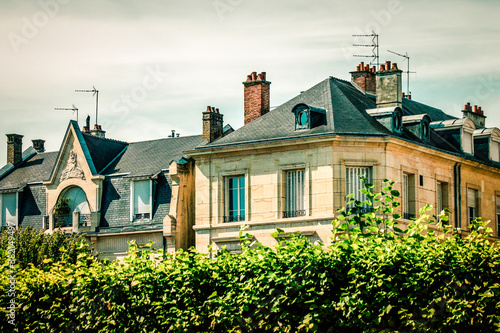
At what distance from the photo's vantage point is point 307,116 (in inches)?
1331

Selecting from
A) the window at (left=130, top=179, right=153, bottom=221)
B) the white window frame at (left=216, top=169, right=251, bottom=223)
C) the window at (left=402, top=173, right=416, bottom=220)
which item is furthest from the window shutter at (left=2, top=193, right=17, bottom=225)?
the window at (left=402, top=173, right=416, bottom=220)

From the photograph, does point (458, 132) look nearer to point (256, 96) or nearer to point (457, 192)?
point (457, 192)

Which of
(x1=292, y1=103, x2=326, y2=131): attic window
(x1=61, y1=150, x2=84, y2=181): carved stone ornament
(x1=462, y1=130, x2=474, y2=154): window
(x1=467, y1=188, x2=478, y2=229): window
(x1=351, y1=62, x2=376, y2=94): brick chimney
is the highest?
(x1=351, y1=62, x2=376, y2=94): brick chimney

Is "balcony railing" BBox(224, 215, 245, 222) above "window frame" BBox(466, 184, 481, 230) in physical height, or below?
below

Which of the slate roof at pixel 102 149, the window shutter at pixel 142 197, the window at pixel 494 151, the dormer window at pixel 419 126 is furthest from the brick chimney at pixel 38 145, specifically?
the window at pixel 494 151

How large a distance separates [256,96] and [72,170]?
9691 millimetres

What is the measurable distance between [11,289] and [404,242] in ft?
32.8

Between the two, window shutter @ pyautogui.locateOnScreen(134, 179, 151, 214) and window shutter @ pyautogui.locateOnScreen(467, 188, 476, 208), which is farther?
window shutter @ pyautogui.locateOnScreen(134, 179, 151, 214)

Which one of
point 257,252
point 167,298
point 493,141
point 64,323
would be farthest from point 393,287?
point 493,141

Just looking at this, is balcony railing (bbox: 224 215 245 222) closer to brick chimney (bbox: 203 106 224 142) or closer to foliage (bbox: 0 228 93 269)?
brick chimney (bbox: 203 106 224 142)

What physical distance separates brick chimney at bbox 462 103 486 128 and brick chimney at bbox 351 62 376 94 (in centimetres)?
689

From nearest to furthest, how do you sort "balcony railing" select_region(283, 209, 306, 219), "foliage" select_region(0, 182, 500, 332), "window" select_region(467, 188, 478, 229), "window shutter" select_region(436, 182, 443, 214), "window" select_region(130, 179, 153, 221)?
1. "foliage" select_region(0, 182, 500, 332)
2. "balcony railing" select_region(283, 209, 306, 219)
3. "window shutter" select_region(436, 182, 443, 214)
4. "window" select_region(467, 188, 478, 229)
5. "window" select_region(130, 179, 153, 221)

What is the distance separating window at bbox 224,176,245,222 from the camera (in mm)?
34750

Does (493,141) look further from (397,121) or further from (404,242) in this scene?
(404,242)
